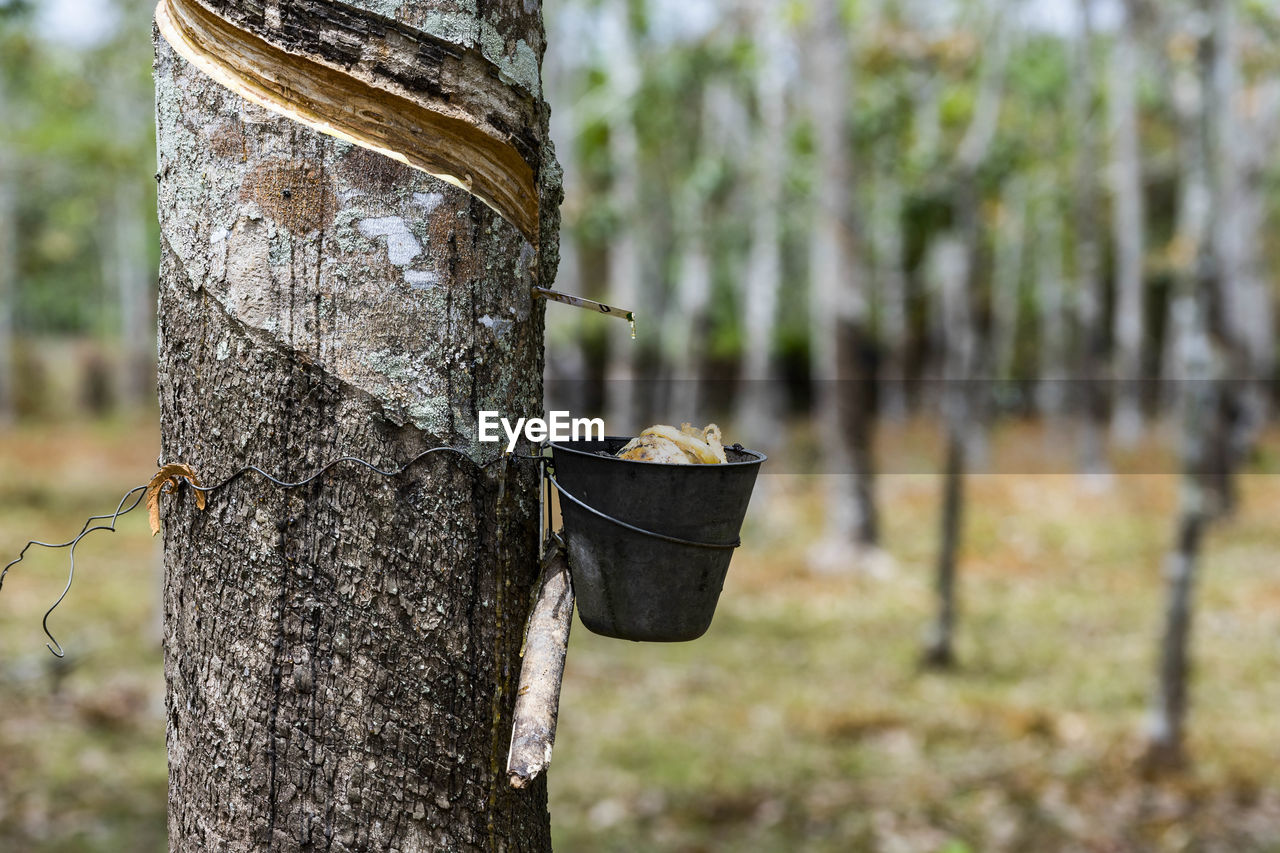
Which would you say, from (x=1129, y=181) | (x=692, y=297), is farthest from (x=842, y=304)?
(x=1129, y=181)

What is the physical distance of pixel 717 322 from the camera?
88.7ft

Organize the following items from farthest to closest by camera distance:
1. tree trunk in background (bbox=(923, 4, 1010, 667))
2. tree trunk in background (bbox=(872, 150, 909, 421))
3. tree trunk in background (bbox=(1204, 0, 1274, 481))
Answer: tree trunk in background (bbox=(872, 150, 909, 421)) → tree trunk in background (bbox=(1204, 0, 1274, 481)) → tree trunk in background (bbox=(923, 4, 1010, 667))

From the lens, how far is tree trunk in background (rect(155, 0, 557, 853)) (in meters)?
1.32

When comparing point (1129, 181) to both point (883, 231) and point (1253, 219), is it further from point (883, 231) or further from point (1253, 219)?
point (883, 231)

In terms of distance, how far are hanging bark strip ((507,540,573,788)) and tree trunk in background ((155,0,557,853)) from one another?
7 cm

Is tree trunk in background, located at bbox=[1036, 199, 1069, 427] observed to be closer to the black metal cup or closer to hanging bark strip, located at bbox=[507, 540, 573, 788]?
the black metal cup

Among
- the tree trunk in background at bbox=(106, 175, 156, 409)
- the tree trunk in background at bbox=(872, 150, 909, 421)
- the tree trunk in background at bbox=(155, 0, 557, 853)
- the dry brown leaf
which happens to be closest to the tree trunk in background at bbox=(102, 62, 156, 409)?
the tree trunk in background at bbox=(106, 175, 156, 409)

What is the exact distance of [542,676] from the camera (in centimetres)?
138

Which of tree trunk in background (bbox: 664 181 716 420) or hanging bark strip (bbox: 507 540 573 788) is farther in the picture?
tree trunk in background (bbox: 664 181 716 420)

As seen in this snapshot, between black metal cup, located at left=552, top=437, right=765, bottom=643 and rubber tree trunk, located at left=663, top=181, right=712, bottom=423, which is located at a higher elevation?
rubber tree trunk, located at left=663, top=181, right=712, bottom=423

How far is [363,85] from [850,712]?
6535mm

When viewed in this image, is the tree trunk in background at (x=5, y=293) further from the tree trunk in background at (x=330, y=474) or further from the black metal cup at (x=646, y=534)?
A: the black metal cup at (x=646, y=534)

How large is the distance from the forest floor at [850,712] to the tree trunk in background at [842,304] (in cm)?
58

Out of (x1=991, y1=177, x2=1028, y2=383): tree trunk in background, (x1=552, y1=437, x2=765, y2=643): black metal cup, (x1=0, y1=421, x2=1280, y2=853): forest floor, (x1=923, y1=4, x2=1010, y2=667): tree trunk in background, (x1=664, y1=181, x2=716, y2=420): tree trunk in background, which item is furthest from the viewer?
(x1=991, y1=177, x2=1028, y2=383): tree trunk in background
